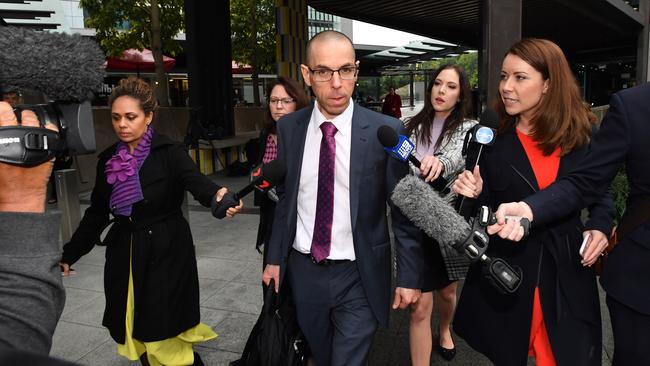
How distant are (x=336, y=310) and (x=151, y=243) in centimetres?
121

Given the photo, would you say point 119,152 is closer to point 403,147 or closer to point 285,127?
point 285,127

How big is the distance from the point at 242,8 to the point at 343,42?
2359cm

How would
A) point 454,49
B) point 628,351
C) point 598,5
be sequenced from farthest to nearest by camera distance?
1. point 454,49
2. point 598,5
3. point 628,351

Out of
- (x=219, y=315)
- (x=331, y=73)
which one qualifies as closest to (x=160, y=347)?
(x=219, y=315)

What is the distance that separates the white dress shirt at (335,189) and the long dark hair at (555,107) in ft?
2.85

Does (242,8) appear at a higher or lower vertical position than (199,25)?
higher

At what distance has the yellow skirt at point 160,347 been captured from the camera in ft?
9.85

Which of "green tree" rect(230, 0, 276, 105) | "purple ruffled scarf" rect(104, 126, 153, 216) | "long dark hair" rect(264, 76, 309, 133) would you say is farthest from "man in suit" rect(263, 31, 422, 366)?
"green tree" rect(230, 0, 276, 105)

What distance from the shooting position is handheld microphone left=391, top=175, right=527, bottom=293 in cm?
183

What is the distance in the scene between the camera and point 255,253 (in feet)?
20.1

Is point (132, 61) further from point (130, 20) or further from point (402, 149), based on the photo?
point (402, 149)

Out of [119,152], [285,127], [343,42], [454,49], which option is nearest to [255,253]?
[119,152]

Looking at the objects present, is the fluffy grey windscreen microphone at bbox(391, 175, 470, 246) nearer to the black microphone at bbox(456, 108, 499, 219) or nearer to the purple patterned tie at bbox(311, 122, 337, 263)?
the black microphone at bbox(456, 108, 499, 219)

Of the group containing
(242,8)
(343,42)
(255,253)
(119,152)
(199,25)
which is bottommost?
(255,253)
